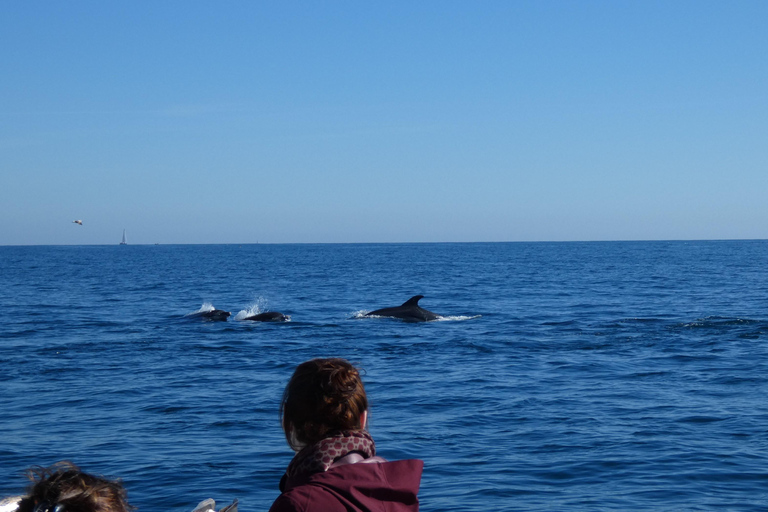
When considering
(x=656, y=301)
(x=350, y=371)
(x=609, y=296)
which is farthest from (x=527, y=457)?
(x=609, y=296)

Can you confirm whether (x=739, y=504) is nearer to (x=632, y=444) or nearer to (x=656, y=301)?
(x=632, y=444)

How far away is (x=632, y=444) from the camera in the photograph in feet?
36.6

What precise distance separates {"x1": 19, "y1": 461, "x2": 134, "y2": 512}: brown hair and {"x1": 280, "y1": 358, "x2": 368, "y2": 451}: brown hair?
2.96 ft

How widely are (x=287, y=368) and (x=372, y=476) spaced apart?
15440 millimetres

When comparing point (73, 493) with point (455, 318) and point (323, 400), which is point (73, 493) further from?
point (455, 318)

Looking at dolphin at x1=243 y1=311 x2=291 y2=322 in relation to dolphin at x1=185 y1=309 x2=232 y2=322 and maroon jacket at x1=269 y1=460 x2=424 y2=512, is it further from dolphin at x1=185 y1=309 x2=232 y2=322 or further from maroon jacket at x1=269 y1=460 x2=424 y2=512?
maroon jacket at x1=269 y1=460 x2=424 y2=512

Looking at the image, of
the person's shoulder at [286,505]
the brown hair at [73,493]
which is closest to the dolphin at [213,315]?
the person's shoulder at [286,505]

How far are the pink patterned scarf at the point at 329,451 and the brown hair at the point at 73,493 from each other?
0.81 m

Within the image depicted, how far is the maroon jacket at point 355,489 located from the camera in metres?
2.87

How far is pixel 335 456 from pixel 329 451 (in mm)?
30

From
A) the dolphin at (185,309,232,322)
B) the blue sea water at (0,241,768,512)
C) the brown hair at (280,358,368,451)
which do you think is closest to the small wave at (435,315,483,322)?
the blue sea water at (0,241,768,512)

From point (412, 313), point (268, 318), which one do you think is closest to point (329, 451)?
point (412, 313)

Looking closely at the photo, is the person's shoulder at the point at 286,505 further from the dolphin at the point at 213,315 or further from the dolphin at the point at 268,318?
the dolphin at the point at 213,315

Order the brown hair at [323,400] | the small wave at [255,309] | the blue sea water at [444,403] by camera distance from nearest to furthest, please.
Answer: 1. the brown hair at [323,400]
2. the blue sea water at [444,403]
3. the small wave at [255,309]
